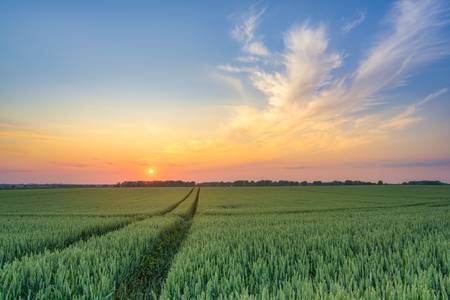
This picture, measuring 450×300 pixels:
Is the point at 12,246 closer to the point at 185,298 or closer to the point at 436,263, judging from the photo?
the point at 185,298

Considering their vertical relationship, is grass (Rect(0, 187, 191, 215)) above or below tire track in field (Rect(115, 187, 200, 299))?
below

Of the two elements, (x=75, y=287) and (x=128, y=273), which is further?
(x=128, y=273)

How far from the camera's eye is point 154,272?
7832 mm

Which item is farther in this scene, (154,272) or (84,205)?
(84,205)

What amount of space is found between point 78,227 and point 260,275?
11007 millimetres

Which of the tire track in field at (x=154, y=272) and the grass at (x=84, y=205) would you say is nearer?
the tire track in field at (x=154, y=272)

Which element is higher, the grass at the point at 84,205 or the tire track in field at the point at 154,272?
the tire track in field at the point at 154,272

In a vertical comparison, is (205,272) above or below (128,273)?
above

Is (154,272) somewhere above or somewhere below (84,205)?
above

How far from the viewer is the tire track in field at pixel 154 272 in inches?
215

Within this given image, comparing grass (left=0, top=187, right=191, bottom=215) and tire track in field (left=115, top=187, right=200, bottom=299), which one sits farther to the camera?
grass (left=0, top=187, right=191, bottom=215)

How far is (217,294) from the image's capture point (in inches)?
153

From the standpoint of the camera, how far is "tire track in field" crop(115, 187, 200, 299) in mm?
5454

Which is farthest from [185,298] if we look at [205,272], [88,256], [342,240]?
[342,240]
